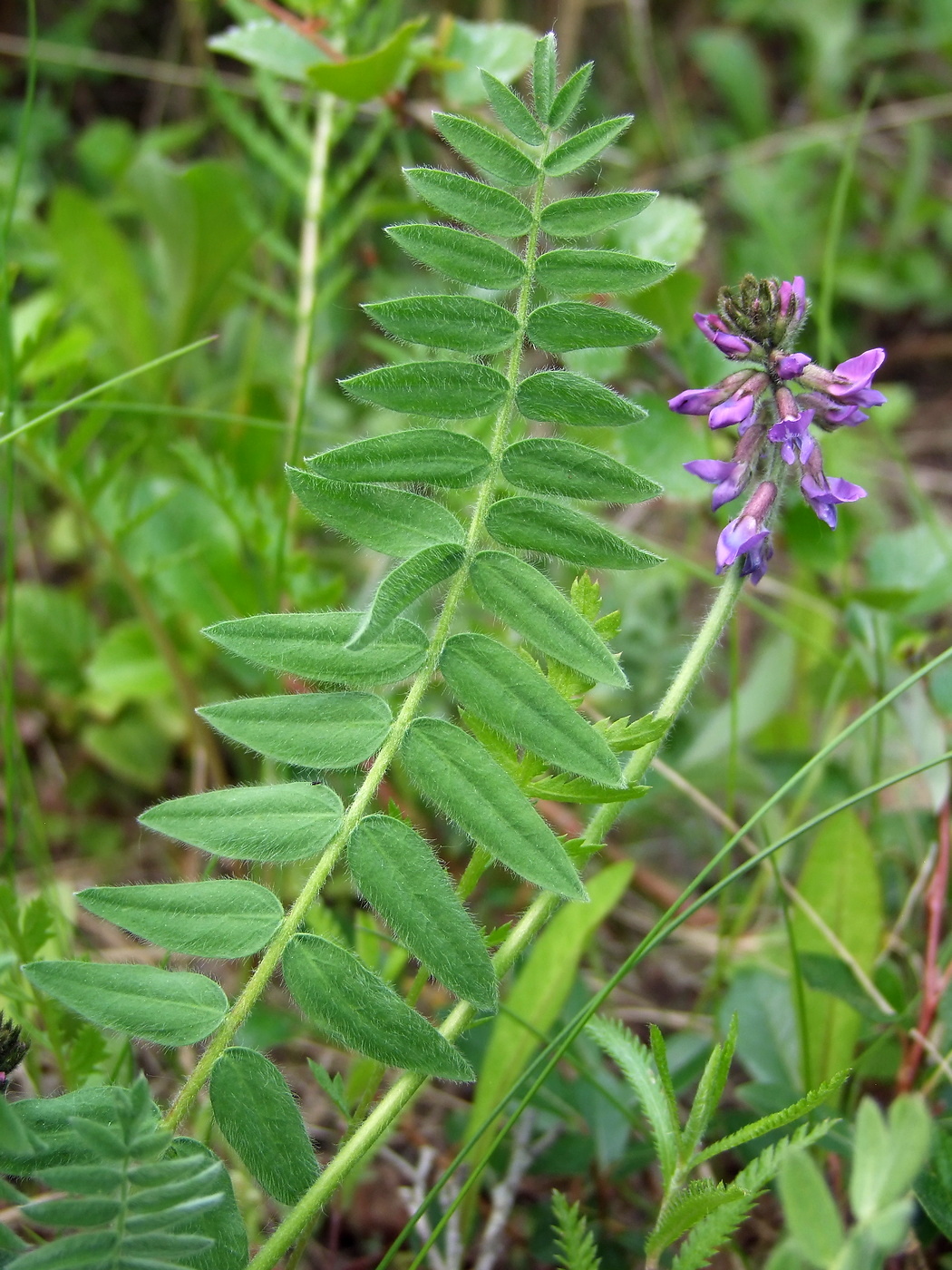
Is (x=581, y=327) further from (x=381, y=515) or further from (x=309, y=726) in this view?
(x=309, y=726)

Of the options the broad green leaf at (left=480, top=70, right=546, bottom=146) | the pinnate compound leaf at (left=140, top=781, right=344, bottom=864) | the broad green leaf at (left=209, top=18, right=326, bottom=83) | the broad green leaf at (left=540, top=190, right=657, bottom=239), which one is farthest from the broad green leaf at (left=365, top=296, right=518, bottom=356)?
the broad green leaf at (left=209, top=18, right=326, bottom=83)

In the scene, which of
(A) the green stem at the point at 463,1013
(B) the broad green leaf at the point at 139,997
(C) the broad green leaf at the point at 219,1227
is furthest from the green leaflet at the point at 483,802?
(C) the broad green leaf at the point at 219,1227

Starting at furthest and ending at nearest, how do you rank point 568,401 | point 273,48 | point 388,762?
point 273,48 < point 568,401 < point 388,762

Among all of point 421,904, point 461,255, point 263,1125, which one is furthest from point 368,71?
point 263,1125

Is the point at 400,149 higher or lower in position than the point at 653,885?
higher

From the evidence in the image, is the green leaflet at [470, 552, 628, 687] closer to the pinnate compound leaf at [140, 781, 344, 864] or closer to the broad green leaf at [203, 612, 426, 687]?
the broad green leaf at [203, 612, 426, 687]

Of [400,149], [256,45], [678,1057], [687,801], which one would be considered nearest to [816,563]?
[687,801]

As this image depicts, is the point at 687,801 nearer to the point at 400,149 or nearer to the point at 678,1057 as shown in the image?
the point at 678,1057

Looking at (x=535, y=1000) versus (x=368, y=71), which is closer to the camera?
(x=535, y=1000)
